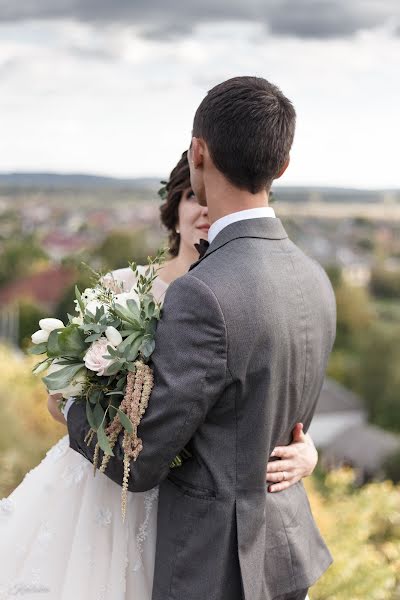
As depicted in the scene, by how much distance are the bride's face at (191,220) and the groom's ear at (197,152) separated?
0.86m

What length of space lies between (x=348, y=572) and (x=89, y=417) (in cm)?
270

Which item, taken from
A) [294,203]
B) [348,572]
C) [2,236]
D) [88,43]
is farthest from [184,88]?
[348,572]

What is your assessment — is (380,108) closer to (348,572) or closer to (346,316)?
(346,316)

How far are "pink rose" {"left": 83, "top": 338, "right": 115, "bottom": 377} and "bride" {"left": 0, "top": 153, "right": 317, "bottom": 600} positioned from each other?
21cm

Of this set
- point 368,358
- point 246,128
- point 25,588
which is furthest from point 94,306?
point 368,358

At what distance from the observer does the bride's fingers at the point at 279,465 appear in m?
1.82

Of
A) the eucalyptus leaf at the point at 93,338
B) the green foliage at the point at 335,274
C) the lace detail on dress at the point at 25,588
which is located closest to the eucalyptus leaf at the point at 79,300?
the eucalyptus leaf at the point at 93,338

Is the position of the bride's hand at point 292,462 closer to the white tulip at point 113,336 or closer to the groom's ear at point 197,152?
the white tulip at point 113,336

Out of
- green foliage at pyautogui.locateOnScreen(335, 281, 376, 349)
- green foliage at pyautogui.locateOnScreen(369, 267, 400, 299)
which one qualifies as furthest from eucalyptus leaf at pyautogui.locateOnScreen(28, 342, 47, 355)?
green foliage at pyautogui.locateOnScreen(369, 267, 400, 299)

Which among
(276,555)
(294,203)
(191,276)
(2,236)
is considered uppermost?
(191,276)

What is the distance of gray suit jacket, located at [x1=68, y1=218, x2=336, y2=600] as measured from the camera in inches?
60.6

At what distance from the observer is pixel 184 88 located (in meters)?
58.8

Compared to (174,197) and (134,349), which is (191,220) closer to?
(174,197)

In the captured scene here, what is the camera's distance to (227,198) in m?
1.67
